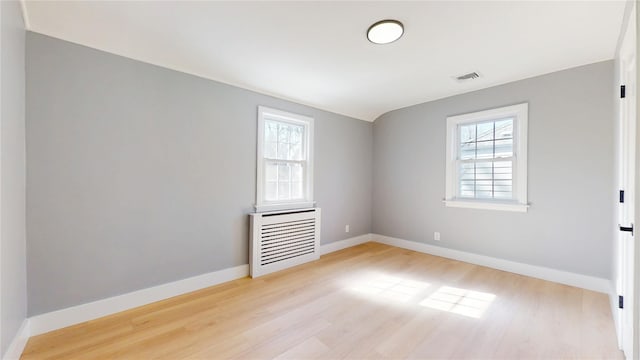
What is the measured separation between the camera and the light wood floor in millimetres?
1750

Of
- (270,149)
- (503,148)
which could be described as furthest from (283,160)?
(503,148)

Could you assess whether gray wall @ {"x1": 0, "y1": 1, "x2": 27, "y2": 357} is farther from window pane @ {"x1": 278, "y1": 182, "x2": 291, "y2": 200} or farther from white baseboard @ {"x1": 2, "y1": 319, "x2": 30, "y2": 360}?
window pane @ {"x1": 278, "y1": 182, "x2": 291, "y2": 200}

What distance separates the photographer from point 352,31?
218 cm

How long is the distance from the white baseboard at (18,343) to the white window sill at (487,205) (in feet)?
14.4

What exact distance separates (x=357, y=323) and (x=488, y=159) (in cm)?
276

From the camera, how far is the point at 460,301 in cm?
246

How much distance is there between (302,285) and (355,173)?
2284 millimetres

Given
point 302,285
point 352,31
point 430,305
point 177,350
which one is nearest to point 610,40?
point 352,31

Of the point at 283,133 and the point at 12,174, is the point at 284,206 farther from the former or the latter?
the point at 12,174

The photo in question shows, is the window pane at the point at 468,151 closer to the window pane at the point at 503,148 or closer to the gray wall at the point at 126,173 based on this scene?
the window pane at the point at 503,148

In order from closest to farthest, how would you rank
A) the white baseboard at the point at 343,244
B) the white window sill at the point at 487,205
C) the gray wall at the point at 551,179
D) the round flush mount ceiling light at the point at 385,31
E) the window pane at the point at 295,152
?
the round flush mount ceiling light at the point at 385,31 < the gray wall at the point at 551,179 < the white window sill at the point at 487,205 < the window pane at the point at 295,152 < the white baseboard at the point at 343,244

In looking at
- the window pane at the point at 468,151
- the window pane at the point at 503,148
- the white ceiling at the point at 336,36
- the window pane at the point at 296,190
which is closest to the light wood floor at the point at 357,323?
the window pane at the point at 296,190

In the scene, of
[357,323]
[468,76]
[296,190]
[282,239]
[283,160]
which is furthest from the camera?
[296,190]

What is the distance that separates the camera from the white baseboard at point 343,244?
4049mm
